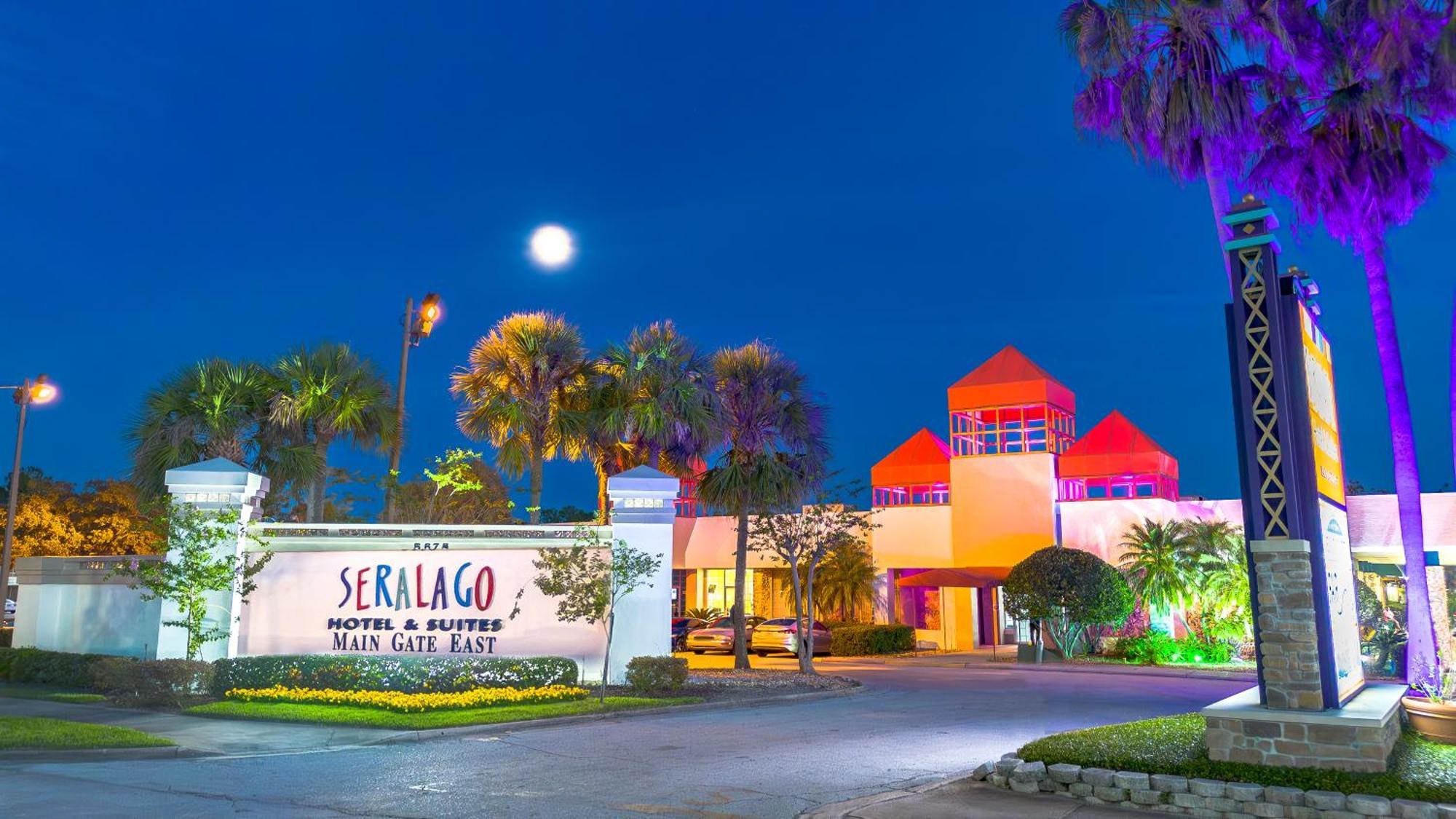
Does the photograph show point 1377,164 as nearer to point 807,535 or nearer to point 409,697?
point 807,535

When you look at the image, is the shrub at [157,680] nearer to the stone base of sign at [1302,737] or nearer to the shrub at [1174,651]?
the stone base of sign at [1302,737]

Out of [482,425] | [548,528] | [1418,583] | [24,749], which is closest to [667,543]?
[548,528]

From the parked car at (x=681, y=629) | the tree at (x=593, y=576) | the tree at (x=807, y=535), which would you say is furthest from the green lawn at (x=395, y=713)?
the parked car at (x=681, y=629)

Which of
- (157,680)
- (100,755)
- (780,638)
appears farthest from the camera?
(780,638)

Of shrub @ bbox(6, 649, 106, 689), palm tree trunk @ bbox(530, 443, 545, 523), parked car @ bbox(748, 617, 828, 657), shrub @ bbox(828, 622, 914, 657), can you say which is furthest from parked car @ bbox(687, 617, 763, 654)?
shrub @ bbox(6, 649, 106, 689)

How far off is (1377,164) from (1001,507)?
19.7 m

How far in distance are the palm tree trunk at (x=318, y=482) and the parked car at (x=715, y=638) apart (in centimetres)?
1518

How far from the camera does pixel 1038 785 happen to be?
10.0 meters

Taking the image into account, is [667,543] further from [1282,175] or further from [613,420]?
[1282,175]

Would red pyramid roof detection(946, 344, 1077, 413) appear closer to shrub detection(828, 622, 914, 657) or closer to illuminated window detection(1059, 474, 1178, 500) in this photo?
illuminated window detection(1059, 474, 1178, 500)

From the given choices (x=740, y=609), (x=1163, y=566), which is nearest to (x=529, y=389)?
(x=740, y=609)

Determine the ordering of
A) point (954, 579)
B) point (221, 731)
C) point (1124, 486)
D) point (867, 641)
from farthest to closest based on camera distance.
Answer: point (1124, 486)
point (867, 641)
point (954, 579)
point (221, 731)

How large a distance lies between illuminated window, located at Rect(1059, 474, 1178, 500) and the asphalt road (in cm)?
1789

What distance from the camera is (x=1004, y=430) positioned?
115 feet
